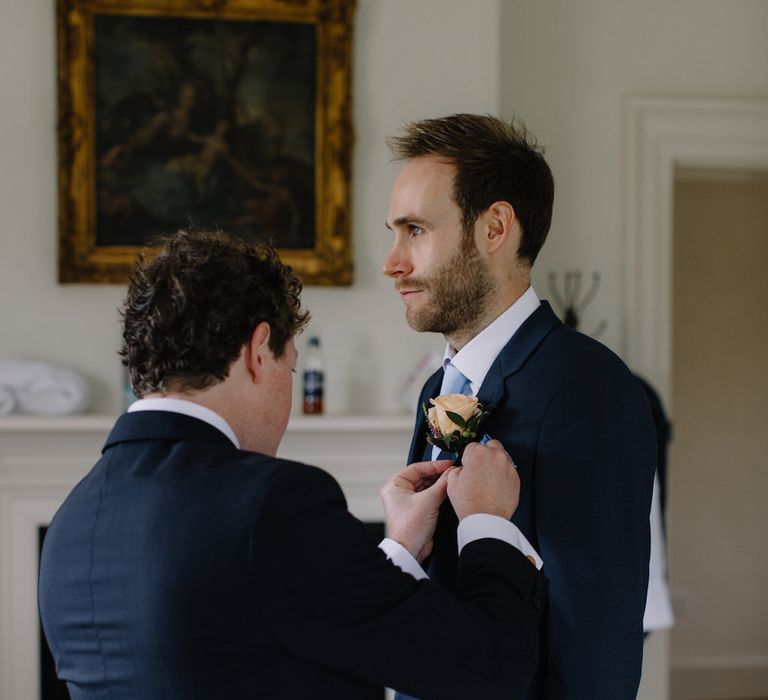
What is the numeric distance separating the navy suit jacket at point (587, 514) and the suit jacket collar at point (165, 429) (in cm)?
45

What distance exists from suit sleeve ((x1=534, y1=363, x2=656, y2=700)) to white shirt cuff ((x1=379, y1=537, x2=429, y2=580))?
0.18 m

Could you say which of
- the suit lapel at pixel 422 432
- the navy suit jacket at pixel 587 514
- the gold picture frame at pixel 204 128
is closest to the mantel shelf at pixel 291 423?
the gold picture frame at pixel 204 128

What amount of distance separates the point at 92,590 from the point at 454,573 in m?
0.57

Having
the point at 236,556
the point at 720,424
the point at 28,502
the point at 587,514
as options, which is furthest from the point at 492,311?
the point at 720,424

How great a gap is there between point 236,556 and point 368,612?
0.18m

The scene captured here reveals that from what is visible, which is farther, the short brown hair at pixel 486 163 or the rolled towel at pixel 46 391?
the rolled towel at pixel 46 391

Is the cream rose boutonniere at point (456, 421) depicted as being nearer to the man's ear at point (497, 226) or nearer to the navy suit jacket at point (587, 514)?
the navy suit jacket at point (587, 514)

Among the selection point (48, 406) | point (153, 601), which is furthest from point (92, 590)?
point (48, 406)

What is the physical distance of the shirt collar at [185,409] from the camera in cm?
127

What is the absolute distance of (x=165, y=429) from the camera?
1.25m

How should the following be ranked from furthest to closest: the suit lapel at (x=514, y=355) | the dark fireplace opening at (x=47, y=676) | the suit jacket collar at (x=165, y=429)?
the dark fireplace opening at (x=47, y=676) → the suit lapel at (x=514, y=355) → the suit jacket collar at (x=165, y=429)

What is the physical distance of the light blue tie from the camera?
1664 millimetres

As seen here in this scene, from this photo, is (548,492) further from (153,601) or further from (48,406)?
(48,406)

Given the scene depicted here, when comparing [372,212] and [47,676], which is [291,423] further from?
[47,676]
